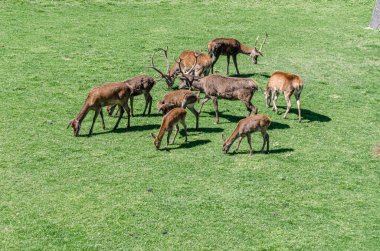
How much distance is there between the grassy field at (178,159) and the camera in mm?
12422

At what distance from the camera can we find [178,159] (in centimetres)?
1531

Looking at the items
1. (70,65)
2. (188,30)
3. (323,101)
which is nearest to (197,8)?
(188,30)

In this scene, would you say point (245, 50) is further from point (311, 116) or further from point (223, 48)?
point (311, 116)

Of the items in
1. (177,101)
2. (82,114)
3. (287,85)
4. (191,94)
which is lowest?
(82,114)

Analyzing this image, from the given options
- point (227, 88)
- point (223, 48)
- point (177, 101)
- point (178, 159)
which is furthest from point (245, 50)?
point (178, 159)

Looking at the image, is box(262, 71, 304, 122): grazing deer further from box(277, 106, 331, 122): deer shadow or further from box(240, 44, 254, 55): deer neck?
box(240, 44, 254, 55): deer neck

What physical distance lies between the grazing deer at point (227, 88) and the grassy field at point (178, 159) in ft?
2.32

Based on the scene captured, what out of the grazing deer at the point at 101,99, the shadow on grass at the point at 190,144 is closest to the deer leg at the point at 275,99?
the shadow on grass at the point at 190,144

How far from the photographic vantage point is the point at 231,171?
14805 mm

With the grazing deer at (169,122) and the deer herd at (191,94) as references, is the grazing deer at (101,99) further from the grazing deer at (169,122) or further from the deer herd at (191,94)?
the grazing deer at (169,122)

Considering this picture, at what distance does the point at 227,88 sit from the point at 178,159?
316cm

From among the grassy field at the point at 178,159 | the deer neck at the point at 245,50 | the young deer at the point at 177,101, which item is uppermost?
the deer neck at the point at 245,50

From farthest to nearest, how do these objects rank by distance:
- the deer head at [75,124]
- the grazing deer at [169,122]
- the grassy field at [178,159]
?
the deer head at [75,124] < the grazing deer at [169,122] < the grassy field at [178,159]

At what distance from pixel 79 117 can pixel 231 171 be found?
14.0 feet
